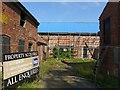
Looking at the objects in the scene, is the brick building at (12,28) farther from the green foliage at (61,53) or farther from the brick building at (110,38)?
the green foliage at (61,53)

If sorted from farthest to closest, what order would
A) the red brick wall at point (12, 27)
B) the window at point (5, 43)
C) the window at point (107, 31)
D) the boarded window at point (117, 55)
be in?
the window at point (107, 31) → the red brick wall at point (12, 27) → the boarded window at point (117, 55) → the window at point (5, 43)

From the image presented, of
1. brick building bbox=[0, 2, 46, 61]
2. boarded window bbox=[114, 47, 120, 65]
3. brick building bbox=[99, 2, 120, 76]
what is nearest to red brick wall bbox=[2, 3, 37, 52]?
brick building bbox=[0, 2, 46, 61]

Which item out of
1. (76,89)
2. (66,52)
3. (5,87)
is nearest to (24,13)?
(76,89)

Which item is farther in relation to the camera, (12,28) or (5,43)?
(12,28)

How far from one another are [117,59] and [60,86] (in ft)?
14.2

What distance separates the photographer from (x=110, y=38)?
16.5 meters

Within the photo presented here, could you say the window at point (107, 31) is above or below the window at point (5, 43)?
above

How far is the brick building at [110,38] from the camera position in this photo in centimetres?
1473

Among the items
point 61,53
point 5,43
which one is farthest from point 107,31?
point 61,53

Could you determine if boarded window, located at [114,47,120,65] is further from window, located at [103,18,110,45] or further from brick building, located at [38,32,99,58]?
brick building, located at [38,32,99,58]

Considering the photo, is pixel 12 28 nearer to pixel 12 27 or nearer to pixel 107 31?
pixel 12 27

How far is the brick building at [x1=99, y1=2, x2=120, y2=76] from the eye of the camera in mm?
14734

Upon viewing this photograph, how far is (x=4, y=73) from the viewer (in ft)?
27.4

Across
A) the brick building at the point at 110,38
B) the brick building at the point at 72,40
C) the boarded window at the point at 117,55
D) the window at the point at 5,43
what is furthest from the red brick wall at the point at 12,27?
the brick building at the point at 72,40
